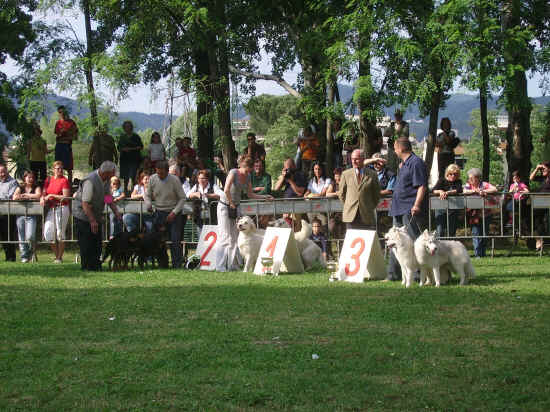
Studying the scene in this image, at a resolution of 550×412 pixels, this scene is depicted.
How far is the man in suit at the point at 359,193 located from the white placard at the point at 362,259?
0.31 m

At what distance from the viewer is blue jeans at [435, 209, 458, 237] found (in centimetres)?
1481

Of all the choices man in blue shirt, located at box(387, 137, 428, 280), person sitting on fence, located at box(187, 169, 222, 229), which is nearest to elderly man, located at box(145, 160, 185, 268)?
person sitting on fence, located at box(187, 169, 222, 229)

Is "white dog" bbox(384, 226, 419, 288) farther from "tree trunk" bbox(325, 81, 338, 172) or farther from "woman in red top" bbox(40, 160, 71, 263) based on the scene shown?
"woman in red top" bbox(40, 160, 71, 263)

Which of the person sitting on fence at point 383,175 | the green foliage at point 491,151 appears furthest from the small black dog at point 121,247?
the green foliage at point 491,151

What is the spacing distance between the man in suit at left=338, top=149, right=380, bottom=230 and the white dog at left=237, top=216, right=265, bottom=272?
68.7 inches

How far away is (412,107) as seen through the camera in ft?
54.3

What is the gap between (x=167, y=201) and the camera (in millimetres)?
13852

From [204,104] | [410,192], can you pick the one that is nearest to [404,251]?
[410,192]

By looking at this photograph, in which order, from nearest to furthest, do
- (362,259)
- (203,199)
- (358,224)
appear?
1. (362,259)
2. (358,224)
3. (203,199)

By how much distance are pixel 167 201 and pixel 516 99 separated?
24.2 feet

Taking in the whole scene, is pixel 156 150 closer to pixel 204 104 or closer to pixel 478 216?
pixel 204 104

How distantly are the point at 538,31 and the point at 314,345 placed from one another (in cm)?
1675

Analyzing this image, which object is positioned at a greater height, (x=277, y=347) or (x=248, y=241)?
(x=248, y=241)

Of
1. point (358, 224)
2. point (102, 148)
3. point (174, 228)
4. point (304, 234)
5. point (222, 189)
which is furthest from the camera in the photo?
point (102, 148)
